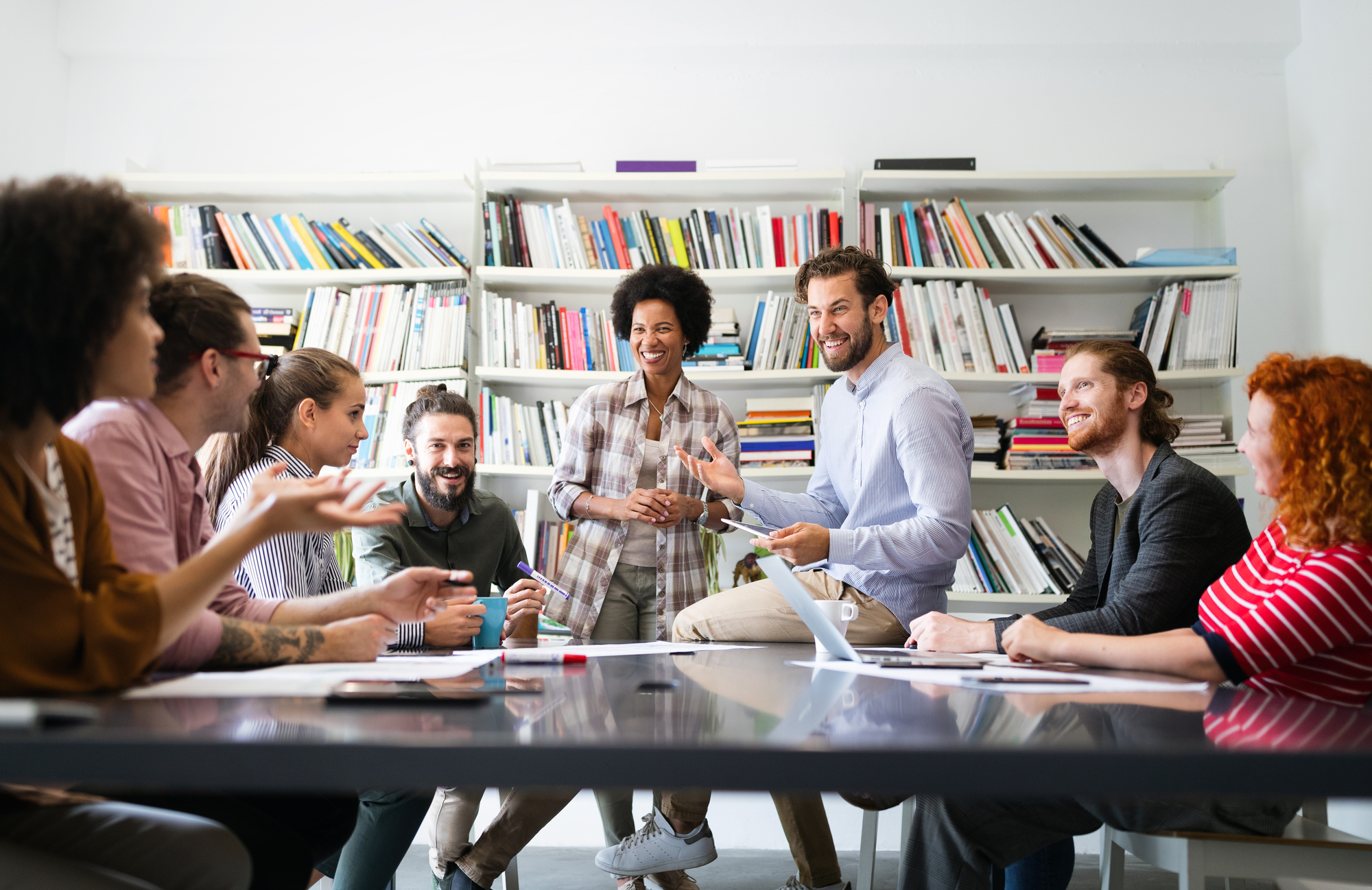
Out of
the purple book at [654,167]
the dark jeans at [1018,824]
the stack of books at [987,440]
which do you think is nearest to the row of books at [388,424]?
the purple book at [654,167]

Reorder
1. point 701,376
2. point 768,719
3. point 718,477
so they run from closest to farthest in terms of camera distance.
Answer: point 768,719, point 718,477, point 701,376

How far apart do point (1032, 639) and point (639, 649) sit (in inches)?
Result: 26.2

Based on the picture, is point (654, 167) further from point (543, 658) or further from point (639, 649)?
point (543, 658)

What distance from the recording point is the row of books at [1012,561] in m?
3.19

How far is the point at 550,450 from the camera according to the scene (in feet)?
11.1

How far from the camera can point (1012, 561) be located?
321 centimetres

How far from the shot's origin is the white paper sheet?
1039 millimetres

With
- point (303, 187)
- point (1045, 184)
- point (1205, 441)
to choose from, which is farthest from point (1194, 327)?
point (303, 187)

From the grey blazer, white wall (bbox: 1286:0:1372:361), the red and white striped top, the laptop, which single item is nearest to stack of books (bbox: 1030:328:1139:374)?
white wall (bbox: 1286:0:1372:361)

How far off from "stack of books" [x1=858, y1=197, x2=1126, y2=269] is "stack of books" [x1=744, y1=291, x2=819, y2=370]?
0.34 metres

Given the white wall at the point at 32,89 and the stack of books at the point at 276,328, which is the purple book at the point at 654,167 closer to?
the stack of books at the point at 276,328

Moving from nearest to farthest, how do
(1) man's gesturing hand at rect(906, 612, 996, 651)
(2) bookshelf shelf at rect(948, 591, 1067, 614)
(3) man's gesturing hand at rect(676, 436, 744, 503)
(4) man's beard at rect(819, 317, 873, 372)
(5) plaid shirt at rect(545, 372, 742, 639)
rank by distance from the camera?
(1) man's gesturing hand at rect(906, 612, 996, 651) < (3) man's gesturing hand at rect(676, 436, 744, 503) < (4) man's beard at rect(819, 317, 873, 372) < (5) plaid shirt at rect(545, 372, 742, 639) < (2) bookshelf shelf at rect(948, 591, 1067, 614)

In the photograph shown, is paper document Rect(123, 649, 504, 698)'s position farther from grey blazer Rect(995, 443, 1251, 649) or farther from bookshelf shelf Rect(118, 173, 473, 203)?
bookshelf shelf Rect(118, 173, 473, 203)

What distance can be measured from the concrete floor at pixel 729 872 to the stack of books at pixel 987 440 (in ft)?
4.41
